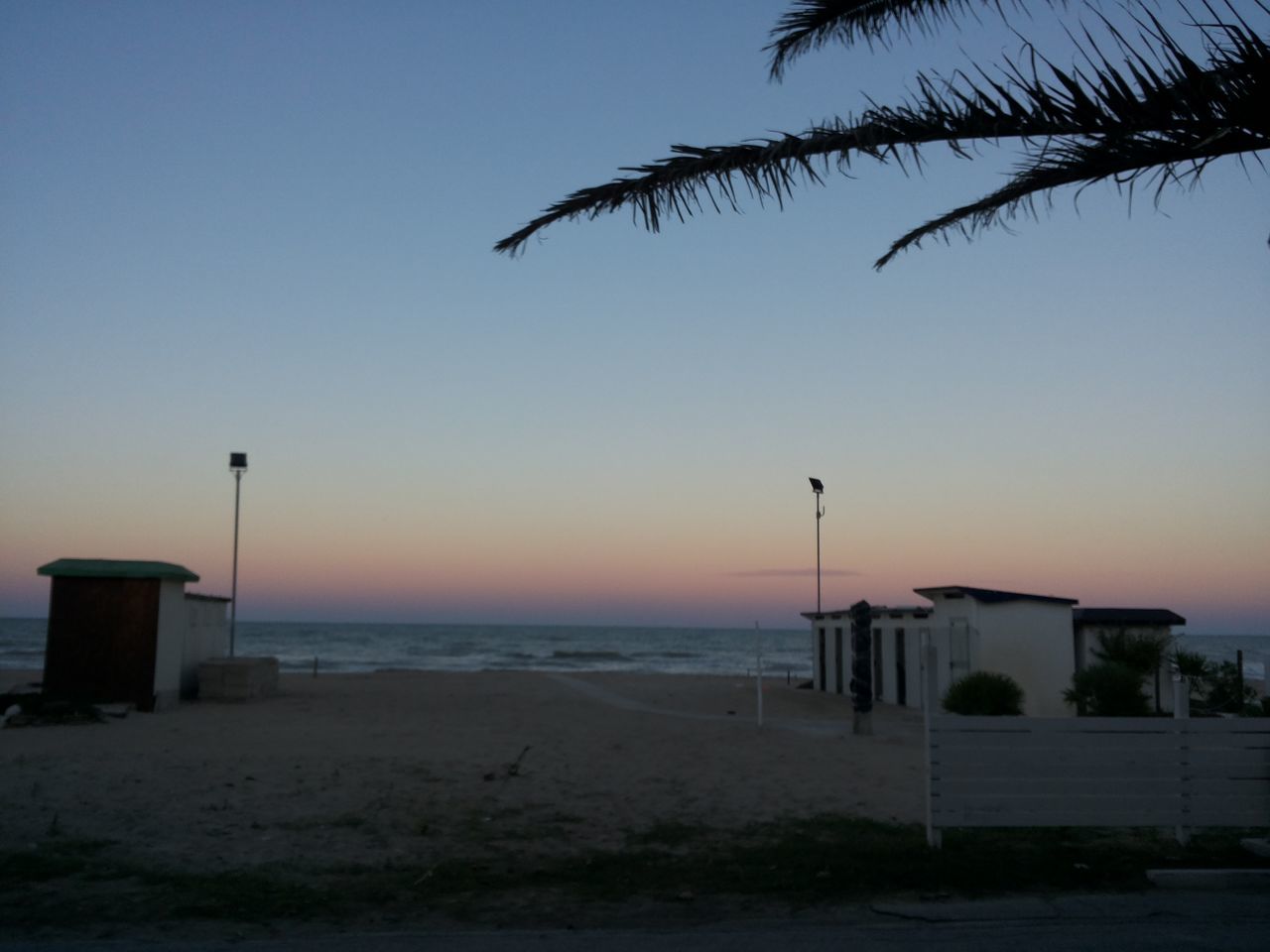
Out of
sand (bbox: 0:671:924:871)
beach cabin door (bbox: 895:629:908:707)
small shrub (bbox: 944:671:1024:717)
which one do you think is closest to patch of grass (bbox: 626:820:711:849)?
sand (bbox: 0:671:924:871)

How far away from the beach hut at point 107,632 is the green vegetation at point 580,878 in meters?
11.1

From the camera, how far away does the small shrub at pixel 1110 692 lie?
1594 centimetres

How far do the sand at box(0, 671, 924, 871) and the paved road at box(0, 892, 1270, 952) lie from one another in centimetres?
213

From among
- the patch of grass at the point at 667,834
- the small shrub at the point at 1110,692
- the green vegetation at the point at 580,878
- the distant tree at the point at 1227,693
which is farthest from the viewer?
the distant tree at the point at 1227,693

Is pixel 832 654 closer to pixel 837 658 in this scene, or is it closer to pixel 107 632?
pixel 837 658

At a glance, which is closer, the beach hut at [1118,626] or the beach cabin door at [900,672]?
the beach hut at [1118,626]

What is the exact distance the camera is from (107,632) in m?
19.0

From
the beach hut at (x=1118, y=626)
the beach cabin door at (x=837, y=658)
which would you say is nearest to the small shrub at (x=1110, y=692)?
the beach hut at (x=1118, y=626)

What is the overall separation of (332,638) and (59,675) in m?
80.1

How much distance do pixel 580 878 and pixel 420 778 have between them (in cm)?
438

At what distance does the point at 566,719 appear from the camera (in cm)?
1869

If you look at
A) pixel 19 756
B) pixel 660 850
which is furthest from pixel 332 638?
pixel 660 850

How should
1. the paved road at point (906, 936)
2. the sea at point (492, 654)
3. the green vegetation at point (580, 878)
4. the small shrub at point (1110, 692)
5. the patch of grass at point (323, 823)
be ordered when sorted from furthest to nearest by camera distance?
the sea at point (492, 654), the small shrub at point (1110, 692), the patch of grass at point (323, 823), the green vegetation at point (580, 878), the paved road at point (906, 936)

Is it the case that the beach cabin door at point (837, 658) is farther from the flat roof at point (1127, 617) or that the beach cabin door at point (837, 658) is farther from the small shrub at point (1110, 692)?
the small shrub at point (1110, 692)
